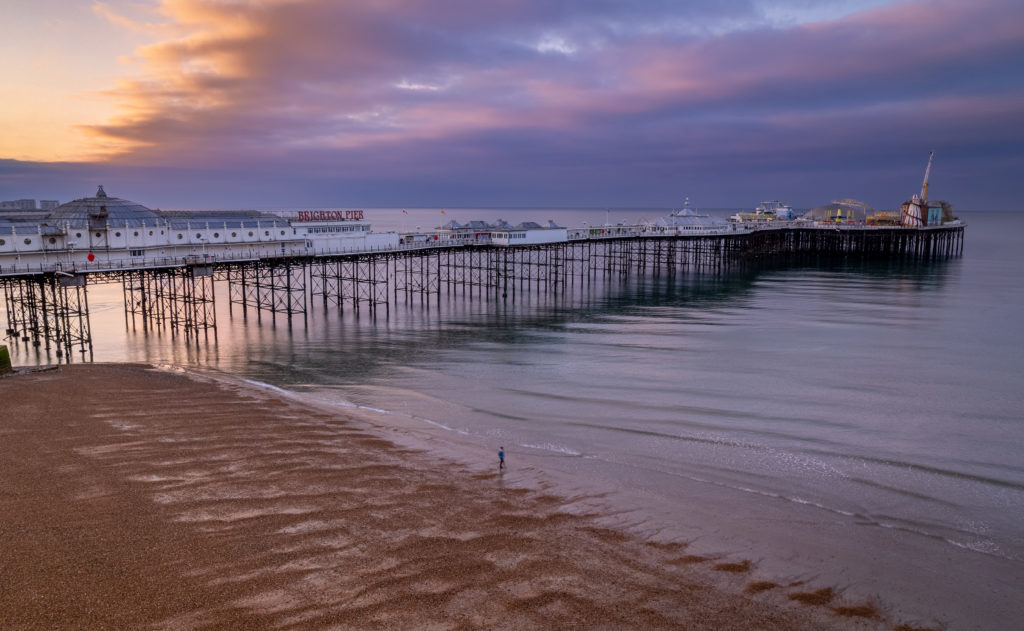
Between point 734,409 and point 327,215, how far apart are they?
36654 mm

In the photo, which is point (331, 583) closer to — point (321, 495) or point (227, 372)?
point (321, 495)

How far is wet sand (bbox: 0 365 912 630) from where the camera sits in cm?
945

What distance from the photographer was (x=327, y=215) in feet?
160

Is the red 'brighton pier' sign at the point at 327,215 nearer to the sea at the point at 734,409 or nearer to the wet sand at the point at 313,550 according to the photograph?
the sea at the point at 734,409

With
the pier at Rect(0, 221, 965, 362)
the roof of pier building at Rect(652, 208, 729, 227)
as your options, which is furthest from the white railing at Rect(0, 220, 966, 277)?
the roof of pier building at Rect(652, 208, 729, 227)

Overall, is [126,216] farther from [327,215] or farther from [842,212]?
[842,212]

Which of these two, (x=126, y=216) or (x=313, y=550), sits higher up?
(x=126, y=216)

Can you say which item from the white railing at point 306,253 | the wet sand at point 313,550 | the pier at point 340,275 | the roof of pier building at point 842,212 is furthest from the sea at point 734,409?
the roof of pier building at point 842,212

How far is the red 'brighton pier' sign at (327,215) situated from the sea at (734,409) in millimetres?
7021

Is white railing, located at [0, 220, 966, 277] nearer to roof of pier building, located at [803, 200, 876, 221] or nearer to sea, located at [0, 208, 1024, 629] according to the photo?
sea, located at [0, 208, 1024, 629]

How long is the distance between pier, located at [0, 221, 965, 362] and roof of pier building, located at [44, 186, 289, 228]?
120 inches

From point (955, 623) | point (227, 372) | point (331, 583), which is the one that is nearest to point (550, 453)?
point (331, 583)

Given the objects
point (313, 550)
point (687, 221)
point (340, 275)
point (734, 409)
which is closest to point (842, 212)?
point (687, 221)

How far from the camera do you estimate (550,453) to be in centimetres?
1797
